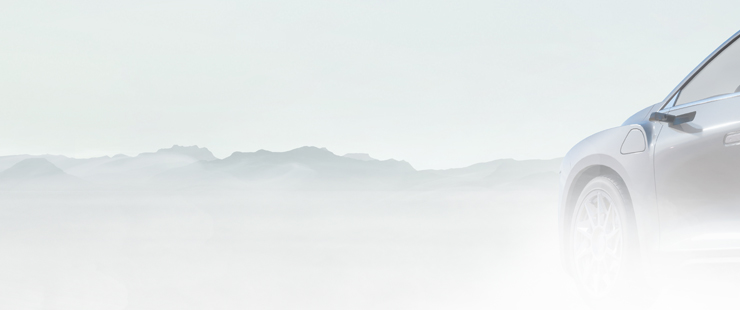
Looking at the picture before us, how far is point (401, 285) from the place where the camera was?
5770 millimetres

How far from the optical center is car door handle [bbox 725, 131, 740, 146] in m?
2.75

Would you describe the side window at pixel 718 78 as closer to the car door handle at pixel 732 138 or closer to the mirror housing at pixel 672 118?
the mirror housing at pixel 672 118

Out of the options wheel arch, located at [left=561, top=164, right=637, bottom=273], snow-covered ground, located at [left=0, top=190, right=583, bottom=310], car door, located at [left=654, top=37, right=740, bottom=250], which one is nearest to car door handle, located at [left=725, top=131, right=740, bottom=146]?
car door, located at [left=654, top=37, right=740, bottom=250]

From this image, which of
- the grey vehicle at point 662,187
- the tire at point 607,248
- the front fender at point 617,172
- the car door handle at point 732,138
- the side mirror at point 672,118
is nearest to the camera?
the car door handle at point 732,138

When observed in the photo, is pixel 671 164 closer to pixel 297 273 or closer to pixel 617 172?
pixel 617 172

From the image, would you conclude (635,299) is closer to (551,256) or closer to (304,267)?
(551,256)

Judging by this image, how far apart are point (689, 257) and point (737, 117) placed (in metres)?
0.67

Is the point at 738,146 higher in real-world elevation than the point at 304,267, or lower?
higher

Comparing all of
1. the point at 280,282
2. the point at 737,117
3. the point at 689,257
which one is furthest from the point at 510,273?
the point at 737,117

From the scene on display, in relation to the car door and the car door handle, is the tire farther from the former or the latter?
the car door handle

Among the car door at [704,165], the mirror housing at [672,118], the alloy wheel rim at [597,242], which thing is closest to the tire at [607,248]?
the alloy wheel rim at [597,242]

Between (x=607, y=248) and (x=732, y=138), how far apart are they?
1139 mm

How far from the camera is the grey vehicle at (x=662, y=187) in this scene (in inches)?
113

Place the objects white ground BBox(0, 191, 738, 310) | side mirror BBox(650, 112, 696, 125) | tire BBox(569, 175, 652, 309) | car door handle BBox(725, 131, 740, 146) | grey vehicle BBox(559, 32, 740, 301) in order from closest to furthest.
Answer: car door handle BBox(725, 131, 740, 146), grey vehicle BBox(559, 32, 740, 301), side mirror BBox(650, 112, 696, 125), tire BBox(569, 175, 652, 309), white ground BBox(0, 191, 738, 310)
